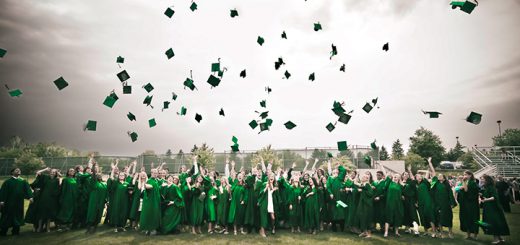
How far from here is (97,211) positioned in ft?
29.3

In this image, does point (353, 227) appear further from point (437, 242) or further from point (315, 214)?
point (437, 242)

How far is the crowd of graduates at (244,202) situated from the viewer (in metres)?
8.62

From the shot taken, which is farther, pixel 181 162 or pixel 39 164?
pixel 39 164

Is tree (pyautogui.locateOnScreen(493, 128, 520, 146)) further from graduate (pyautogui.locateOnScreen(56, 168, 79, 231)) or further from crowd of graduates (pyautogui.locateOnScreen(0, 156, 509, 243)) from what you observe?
graduate (pyautogui.locateOnScreen(56, 168, 79, 231))

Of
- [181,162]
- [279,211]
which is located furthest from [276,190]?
[181,162]

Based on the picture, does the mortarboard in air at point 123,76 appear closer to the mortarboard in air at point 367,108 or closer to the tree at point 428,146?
the mortarboard in air at point 367,108

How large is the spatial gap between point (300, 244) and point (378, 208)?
3.07 m

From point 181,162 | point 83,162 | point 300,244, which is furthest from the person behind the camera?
point 83,162

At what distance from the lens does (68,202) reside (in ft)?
29.7

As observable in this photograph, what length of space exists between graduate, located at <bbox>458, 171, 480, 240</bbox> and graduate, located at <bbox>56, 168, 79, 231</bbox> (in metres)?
11.9

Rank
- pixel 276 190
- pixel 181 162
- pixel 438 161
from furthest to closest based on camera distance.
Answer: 1. pixel 438 161
2. pixel 181 162
3. pixel 276 190

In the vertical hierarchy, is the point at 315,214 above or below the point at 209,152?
below

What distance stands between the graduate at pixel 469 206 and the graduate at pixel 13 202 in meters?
13.0

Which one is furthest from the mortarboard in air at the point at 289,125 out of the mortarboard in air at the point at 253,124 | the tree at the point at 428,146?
the tree at the point at 428,146
